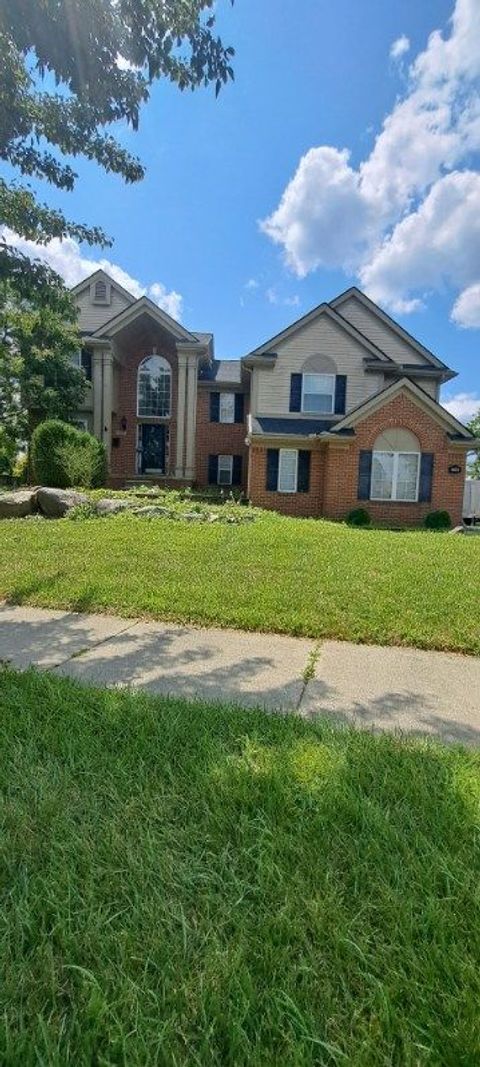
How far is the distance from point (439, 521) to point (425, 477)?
1523 millimetres

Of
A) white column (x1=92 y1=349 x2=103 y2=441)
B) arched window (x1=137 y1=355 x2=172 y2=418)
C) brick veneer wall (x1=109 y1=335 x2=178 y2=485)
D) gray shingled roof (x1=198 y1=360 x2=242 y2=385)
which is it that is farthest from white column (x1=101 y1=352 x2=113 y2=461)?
gray shingled roof (x1=198 y1=360 x2=242 y2=385)

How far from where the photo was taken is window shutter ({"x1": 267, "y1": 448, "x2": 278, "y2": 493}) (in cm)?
1730

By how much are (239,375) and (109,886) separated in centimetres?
2265

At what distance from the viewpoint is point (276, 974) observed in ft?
4.73

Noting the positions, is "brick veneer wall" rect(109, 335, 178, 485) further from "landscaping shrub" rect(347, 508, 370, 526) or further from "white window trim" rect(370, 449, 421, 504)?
"white window trim" rect(370, 449, 421, 504)

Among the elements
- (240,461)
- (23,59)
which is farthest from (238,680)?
(240,461)

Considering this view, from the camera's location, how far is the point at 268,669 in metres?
4.06

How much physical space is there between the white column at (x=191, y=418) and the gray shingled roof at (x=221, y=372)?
1381 mm

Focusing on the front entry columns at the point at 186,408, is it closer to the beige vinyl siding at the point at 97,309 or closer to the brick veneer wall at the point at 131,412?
the brick veneer wall at the point at 131,412

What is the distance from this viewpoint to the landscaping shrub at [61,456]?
1733 cm

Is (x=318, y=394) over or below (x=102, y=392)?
below

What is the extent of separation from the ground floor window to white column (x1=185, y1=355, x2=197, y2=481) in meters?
7.76

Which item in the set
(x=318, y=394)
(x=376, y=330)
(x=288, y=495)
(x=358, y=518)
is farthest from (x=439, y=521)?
(x=376, y=330)

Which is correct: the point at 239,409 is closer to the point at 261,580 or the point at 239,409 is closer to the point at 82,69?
the point at 261,580
